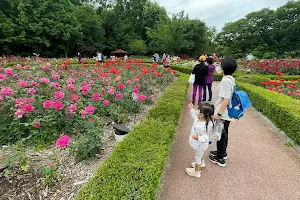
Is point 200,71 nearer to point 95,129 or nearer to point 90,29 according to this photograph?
point 95,129

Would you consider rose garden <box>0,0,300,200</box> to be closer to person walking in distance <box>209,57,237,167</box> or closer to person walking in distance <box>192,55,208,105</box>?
person walking in distance <box>192,55,208,105</box>

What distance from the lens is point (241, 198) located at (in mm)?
2256

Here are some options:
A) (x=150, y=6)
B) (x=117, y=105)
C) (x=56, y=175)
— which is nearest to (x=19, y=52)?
(x=150, y=6)

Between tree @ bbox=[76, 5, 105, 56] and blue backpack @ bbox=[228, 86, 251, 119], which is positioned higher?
tree @ bbox=[76, 5, 105, 56]

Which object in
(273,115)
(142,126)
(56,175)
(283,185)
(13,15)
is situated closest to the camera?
(56,175)

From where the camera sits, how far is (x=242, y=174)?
268 centimetres

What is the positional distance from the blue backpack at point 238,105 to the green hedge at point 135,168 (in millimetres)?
1011

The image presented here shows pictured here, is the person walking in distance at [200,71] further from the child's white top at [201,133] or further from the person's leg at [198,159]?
the person's leg at [198,159]

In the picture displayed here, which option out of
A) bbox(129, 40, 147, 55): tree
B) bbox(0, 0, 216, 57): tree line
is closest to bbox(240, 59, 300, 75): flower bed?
bbox(0, 0, 216, 57): tree line

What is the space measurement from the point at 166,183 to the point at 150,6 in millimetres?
36125

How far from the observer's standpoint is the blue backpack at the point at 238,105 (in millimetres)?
2482

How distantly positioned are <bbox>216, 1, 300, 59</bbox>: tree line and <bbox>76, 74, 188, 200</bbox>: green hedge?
31.1 metres

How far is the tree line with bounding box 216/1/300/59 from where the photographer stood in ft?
93.7

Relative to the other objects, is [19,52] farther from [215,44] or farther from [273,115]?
[215,44]
